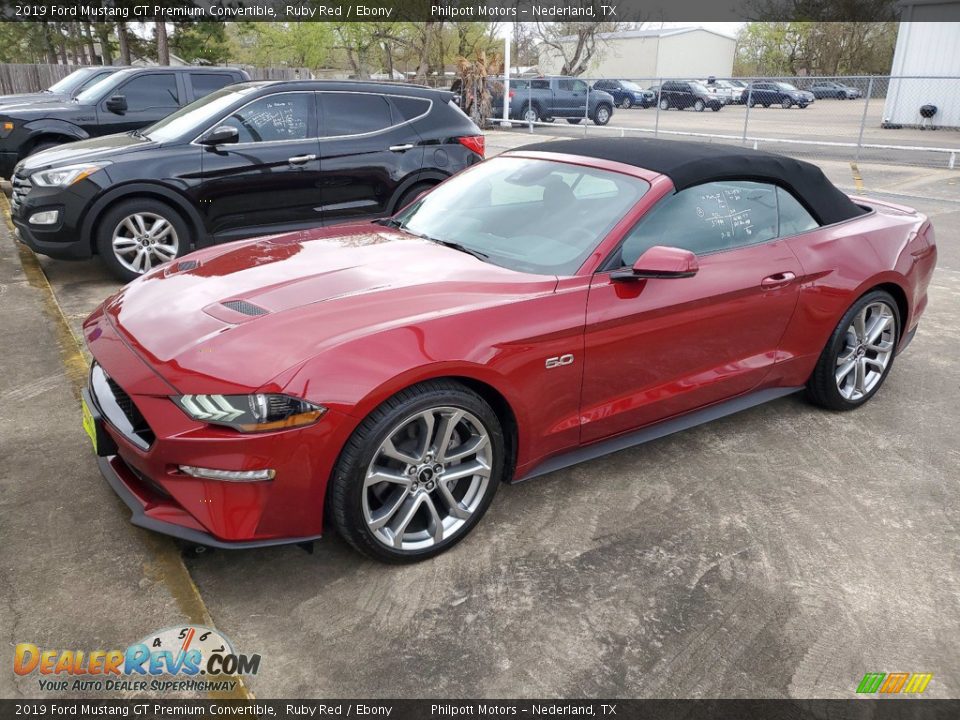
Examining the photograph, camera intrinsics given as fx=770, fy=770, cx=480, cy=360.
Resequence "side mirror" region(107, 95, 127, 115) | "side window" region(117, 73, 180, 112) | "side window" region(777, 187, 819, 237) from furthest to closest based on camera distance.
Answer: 1. "side window" region(117, 73, 180, 112)
2. "side mirror" region(107, 95, 127, 115)
3. "side window" region(777, 187, 819, 237)

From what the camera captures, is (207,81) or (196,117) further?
(207,81)

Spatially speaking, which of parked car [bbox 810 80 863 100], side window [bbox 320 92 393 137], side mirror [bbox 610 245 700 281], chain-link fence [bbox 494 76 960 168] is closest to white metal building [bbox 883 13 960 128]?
chain-link fence [bbox 494 76 960 168]

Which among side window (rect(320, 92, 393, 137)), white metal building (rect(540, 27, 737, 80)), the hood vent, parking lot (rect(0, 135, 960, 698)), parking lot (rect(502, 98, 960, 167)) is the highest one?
white metal building (rect(540, 27, 737, 80))

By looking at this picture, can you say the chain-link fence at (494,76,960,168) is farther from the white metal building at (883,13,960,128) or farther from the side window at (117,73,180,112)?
the side window at (117,73,180,112)

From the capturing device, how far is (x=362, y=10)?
4094cm

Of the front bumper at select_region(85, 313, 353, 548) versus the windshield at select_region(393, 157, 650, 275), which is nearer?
the front bumper at select_region(85, 313, 353, 548)

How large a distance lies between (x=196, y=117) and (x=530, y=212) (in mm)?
4588

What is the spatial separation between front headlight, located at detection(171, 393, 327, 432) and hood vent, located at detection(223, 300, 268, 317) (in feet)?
1.46

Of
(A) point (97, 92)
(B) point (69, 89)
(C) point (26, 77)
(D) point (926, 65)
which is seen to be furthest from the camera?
(D) point (926, 65)

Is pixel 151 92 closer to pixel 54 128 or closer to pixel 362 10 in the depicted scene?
pixel 54 128

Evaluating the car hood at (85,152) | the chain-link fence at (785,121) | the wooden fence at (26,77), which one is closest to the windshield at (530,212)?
the car hood at (85,152)

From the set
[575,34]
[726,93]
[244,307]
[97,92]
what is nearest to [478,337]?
[244,307]

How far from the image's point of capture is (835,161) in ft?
55.0

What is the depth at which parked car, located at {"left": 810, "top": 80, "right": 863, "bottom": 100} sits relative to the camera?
42094 mm
